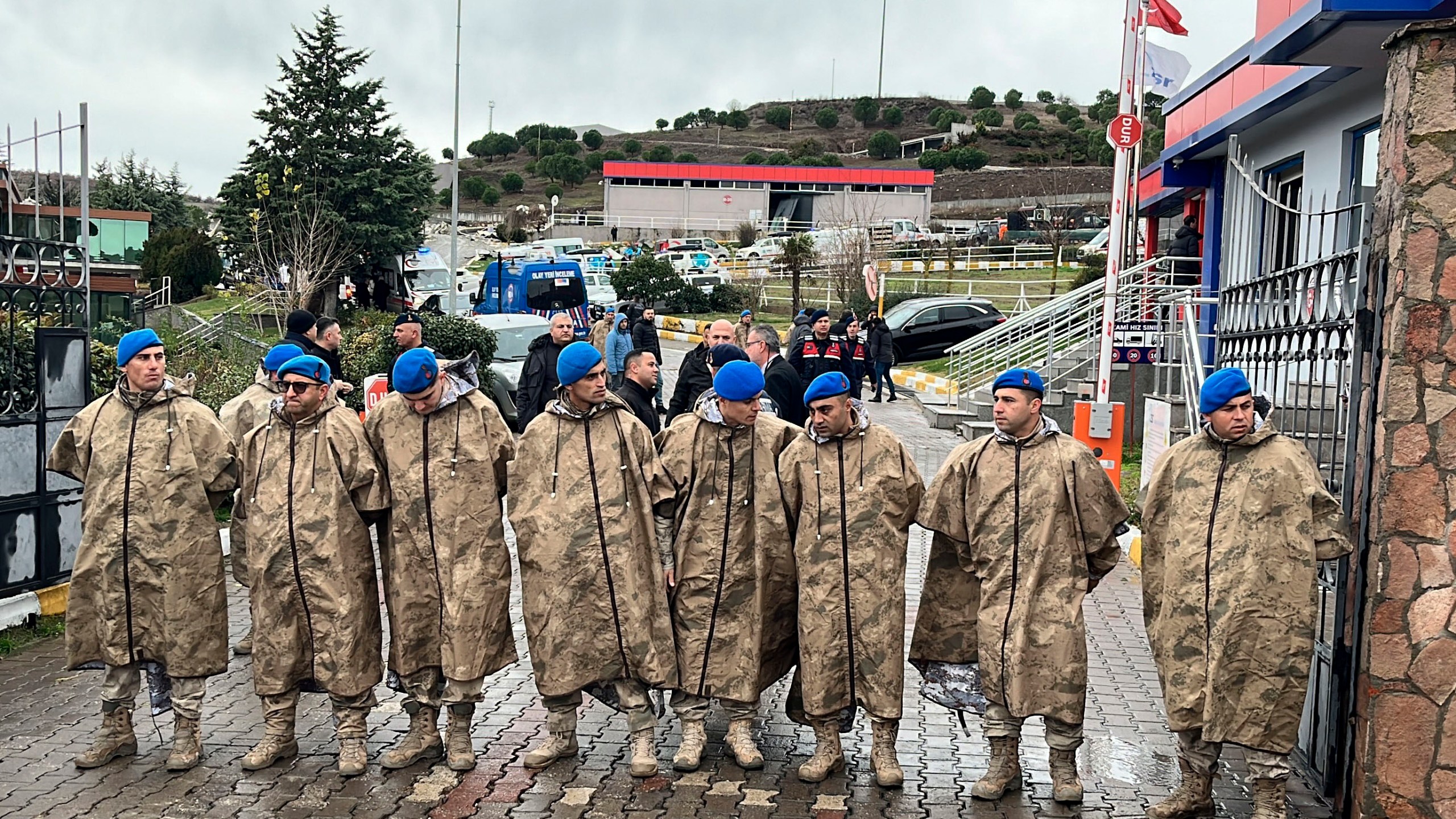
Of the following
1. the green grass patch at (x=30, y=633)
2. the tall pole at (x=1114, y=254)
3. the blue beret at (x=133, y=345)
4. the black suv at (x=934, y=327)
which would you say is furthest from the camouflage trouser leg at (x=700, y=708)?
the black suv at (x=934, y=327)

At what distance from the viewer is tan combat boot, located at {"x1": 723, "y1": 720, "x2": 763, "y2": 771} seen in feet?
18.4

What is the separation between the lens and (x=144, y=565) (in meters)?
5.69

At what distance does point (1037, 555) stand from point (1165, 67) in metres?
10.5

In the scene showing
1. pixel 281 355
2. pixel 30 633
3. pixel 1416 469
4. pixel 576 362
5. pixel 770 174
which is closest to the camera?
pixel 1416 469

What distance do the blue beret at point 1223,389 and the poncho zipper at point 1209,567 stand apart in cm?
19

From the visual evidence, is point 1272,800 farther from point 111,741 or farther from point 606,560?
point 111,741

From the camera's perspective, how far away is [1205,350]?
16.7m

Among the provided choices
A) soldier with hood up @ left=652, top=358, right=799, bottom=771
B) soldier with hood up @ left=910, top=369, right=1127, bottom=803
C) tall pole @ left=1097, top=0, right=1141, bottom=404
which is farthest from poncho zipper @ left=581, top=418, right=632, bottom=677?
tall pole @ left=1097, top=0, right=1141, bottom=404

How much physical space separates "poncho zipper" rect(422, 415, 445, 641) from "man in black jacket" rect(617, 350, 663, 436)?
1797mm

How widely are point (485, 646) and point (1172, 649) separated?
2902 millimetres

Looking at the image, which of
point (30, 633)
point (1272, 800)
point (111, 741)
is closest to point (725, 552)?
point (1272, 800)

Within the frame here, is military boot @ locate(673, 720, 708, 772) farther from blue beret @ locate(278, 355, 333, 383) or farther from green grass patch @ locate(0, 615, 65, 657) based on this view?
green grass patch @ locate(0, 615, 65, 657)

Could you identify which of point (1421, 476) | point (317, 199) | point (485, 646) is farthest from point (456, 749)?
Answer: point (317, 199)

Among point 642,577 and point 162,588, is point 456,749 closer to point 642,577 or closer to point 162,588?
point 642,577
